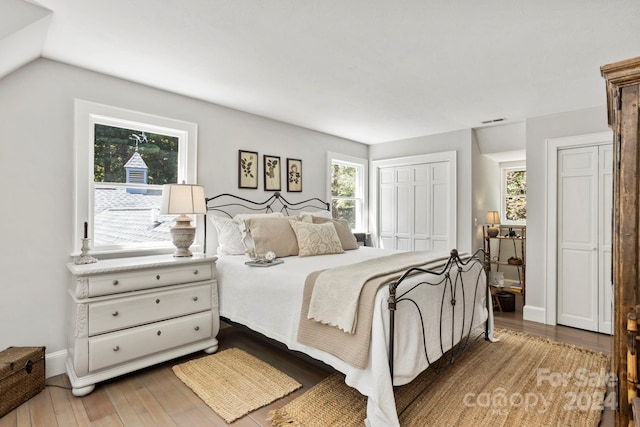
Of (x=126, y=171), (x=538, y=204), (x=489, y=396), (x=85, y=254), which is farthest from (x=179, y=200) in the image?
(x=538, y=204)

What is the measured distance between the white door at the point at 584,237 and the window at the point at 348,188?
2730 millimetres

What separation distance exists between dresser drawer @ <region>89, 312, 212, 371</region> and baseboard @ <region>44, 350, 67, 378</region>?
0.54 m

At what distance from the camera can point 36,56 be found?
95.1 inches

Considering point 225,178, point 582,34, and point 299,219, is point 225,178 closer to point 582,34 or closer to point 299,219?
point 299,219

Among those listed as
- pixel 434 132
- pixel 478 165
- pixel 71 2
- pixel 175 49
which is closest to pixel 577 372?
pixel 478 165

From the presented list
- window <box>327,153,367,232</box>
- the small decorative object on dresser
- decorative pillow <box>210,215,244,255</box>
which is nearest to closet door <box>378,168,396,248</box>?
window <box>327,153,367,232</box>

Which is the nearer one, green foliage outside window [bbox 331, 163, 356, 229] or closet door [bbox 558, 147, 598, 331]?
closet door [bbox 558, 147, 598, 331]

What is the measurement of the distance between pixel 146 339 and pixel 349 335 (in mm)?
1590

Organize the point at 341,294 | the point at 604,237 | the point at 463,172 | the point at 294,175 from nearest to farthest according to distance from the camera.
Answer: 1. the point at 341,294
2. the point at 604,237
3. the point at 294,175
4. the point at 463,172

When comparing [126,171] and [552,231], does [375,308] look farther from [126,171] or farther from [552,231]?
[552,231]

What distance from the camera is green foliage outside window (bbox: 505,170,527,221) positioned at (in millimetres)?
5641

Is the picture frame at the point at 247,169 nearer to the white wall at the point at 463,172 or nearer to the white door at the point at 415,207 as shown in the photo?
the white door at the point at 415,207

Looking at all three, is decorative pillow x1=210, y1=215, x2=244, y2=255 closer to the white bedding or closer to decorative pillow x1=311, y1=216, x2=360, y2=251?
the white bedding

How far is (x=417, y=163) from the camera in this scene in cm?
507
